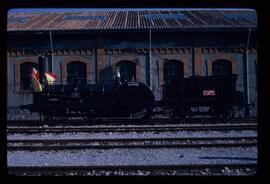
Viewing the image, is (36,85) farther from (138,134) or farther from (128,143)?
(128,143)

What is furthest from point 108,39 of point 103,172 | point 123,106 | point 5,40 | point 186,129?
point 5,40

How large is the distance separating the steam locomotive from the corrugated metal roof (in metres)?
6.09

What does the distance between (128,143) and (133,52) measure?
37.2 feet

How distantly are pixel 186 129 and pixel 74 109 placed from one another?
581 centimetres

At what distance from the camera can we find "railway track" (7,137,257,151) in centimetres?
882

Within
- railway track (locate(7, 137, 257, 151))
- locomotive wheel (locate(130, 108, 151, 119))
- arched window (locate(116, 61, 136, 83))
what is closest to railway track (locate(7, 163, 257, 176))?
railway track (locate(7, 137, 257, 151))

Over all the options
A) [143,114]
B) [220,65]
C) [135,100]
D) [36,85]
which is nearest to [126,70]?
[143,114]

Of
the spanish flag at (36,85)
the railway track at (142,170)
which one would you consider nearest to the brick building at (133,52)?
the spanish flag at (36,85)

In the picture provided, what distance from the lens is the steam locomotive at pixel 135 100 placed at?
14586 millimetres

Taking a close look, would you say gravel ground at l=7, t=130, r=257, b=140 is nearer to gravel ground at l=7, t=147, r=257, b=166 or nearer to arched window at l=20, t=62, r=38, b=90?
gravel ground at l=7, t=147, r=257, b=166

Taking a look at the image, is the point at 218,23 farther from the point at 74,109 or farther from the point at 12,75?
the point at 12,75

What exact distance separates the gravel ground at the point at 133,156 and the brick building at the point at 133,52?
455 inches

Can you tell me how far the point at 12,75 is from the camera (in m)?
20.2

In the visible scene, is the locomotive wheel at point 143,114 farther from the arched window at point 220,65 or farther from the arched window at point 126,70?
the arched window at point 220,65
